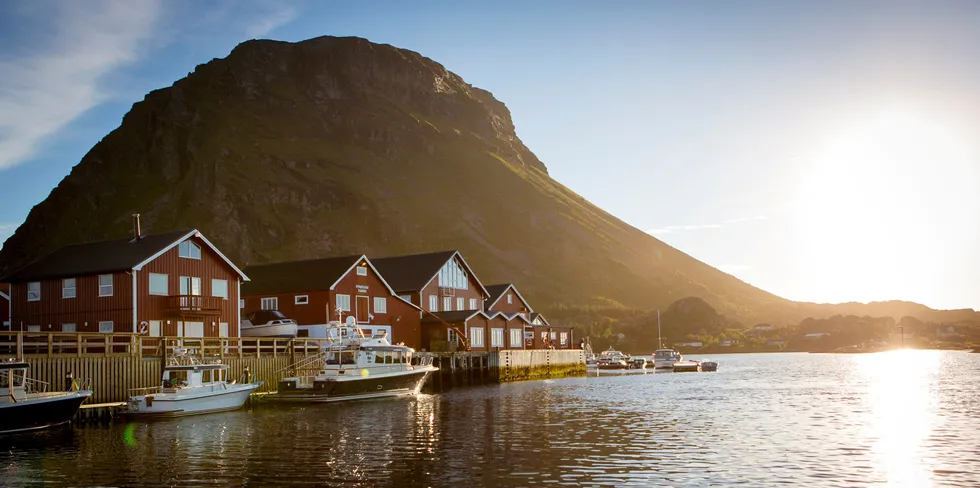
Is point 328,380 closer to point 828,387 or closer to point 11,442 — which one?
point 11,442

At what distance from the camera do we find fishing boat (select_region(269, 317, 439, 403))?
5712 centimetres

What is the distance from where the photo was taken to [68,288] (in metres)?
61.7

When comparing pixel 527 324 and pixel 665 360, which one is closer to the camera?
pixel 527 324

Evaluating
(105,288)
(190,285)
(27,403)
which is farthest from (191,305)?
(27,403)

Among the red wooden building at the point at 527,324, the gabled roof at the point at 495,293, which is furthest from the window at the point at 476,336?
the gabled roof at the point at 495,293

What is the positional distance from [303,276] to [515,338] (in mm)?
29058

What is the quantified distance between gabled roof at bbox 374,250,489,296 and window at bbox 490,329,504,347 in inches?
299

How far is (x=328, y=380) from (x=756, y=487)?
3668 cm

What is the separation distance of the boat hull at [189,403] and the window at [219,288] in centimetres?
1384

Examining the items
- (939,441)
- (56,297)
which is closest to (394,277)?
(56,297)

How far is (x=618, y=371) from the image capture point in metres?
127

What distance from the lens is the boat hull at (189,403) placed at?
46250 millimetres

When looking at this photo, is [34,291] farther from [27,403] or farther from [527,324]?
[527,324]

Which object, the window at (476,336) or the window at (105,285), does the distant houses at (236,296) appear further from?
the window at (476,336)
